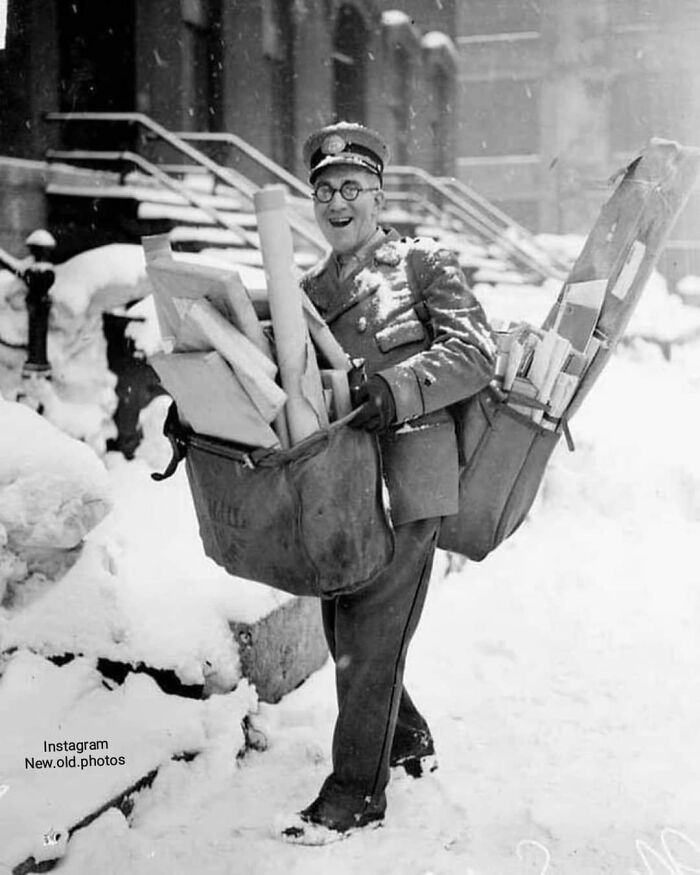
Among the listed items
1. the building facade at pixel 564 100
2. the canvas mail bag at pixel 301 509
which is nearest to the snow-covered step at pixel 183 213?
the building facade at pixel 564 100

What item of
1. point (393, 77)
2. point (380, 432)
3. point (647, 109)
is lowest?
point (380, 432)

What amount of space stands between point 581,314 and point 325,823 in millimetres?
1499

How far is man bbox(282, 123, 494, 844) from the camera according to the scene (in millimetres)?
2645

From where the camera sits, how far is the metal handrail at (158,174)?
532 centimetres

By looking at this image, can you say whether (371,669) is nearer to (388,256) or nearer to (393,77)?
(388,256)

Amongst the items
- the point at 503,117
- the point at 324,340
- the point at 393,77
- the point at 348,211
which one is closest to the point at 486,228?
the point at 393,77

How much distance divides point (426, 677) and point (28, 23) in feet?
9.64

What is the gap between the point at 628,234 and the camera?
9.29ft

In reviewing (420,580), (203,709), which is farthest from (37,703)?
(420,580)

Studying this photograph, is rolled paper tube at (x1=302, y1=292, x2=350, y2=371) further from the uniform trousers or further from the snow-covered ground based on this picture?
the snow-covered ground

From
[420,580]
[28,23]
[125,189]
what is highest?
[28,23]

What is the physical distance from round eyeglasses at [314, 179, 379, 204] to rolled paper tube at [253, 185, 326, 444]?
0.40 metres

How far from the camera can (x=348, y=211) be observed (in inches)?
105

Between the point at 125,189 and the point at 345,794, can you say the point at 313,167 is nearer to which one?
the point at 345,794
